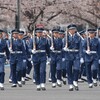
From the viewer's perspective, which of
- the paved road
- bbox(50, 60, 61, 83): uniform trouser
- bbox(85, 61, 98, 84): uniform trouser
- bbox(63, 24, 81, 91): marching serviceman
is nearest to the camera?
the paved road

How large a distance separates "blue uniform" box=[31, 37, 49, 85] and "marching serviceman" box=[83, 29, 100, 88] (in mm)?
1376

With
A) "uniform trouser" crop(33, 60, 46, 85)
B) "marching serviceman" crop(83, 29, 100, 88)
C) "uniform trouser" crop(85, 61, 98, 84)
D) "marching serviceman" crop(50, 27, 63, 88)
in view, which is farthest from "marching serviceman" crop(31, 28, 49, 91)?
"uniform trouser" crop(85, 61, 98, 84)

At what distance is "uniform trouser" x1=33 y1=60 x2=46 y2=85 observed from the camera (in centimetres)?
2081


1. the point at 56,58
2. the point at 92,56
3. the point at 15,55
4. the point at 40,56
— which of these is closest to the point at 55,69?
the point at 56,58

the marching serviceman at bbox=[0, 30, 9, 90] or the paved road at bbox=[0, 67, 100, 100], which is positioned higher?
the marching serviceman at bbox=[0, 30, 9, 90]

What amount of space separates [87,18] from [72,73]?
35.5m

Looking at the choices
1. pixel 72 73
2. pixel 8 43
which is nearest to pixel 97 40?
pixel 72 73

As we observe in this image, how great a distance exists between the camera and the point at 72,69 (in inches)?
819

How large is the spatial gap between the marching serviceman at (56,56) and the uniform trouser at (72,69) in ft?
4.61

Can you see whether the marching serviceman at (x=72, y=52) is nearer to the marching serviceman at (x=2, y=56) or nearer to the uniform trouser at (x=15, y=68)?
the marching serviceman at (x=2, y=56)

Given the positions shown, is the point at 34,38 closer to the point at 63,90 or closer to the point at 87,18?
the point at 63,90

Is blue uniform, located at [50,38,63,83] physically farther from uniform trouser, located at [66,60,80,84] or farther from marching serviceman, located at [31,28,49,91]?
uniform trouser, located at [66,60,80,84]

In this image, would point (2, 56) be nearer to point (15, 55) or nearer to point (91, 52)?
point (15, 55)

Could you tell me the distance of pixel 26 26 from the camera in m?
54.2
